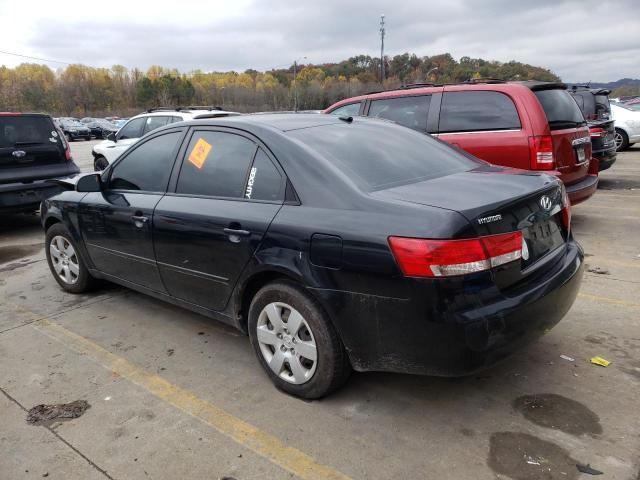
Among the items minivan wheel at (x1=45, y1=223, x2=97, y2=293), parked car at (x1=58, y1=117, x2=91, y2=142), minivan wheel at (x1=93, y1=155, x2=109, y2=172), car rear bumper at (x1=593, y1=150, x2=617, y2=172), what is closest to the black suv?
car rear bumper at (x1=593, y1=150, x2=617, y2=172)

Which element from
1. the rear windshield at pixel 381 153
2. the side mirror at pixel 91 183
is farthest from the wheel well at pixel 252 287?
the side mirror at pixel 91 183

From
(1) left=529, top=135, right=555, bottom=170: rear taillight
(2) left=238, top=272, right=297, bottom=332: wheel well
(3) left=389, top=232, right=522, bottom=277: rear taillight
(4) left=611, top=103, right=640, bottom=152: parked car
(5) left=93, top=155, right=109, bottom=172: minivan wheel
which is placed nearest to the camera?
(3) left=389, top=232, right=522, bottom=277: rear taillight

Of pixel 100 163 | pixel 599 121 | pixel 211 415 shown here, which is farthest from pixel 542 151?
pixel 100 163

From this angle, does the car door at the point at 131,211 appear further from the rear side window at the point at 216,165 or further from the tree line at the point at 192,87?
the tree line at the point at 192,87

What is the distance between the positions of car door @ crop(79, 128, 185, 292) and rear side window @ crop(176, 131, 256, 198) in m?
0.21

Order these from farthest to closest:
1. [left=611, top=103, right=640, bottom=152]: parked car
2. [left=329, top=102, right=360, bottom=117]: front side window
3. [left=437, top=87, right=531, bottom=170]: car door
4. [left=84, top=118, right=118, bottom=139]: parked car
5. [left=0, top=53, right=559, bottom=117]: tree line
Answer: [left=0, top=53, right=559, bottom=117]: tree line → [left=84, top=118, right=118, bottom=139]: parked car → [left=611, top=103, right=640, bottom=152]: parked car → [left=329, top=102, right=360, bottom=117]: front side window → [left=437, top=87, right=531, bottom=170]: car door

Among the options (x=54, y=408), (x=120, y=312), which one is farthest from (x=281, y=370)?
(x=120, y=312)

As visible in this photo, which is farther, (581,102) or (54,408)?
A: (581,102)

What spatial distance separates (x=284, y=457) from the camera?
2.50 meters

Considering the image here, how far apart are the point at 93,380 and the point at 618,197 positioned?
28.0 feet

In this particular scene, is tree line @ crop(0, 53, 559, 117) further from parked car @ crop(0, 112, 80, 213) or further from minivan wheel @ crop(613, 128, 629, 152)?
parked car @ crop(0, 112, 80, 213)

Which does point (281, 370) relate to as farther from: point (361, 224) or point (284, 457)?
point (361, 224)

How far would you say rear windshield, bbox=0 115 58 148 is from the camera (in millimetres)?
7262

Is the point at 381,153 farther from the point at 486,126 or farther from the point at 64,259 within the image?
the point at 64,259
